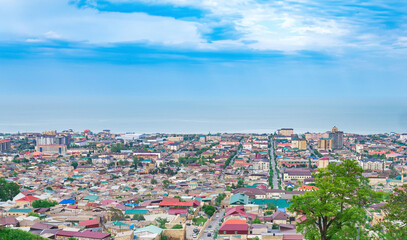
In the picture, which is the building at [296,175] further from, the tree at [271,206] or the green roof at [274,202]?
the tree at [271,206]

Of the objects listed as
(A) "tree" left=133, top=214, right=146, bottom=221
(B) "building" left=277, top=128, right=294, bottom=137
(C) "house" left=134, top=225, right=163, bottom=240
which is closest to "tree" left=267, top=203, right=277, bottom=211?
(A) "tree" left=133, top=214, right=146, bottom=221

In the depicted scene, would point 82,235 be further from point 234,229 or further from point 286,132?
point 286,132

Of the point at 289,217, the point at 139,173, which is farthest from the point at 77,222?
the point at 139,173

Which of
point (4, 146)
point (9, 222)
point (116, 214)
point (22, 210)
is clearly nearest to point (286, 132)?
point (4, 146)

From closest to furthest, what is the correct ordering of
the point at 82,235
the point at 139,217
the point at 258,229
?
the point at 82,235 → the point at 258,229 → the point at 139,217

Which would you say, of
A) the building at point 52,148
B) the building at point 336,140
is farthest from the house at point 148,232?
the building at point 336,140

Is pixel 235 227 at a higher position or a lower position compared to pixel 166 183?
higher
